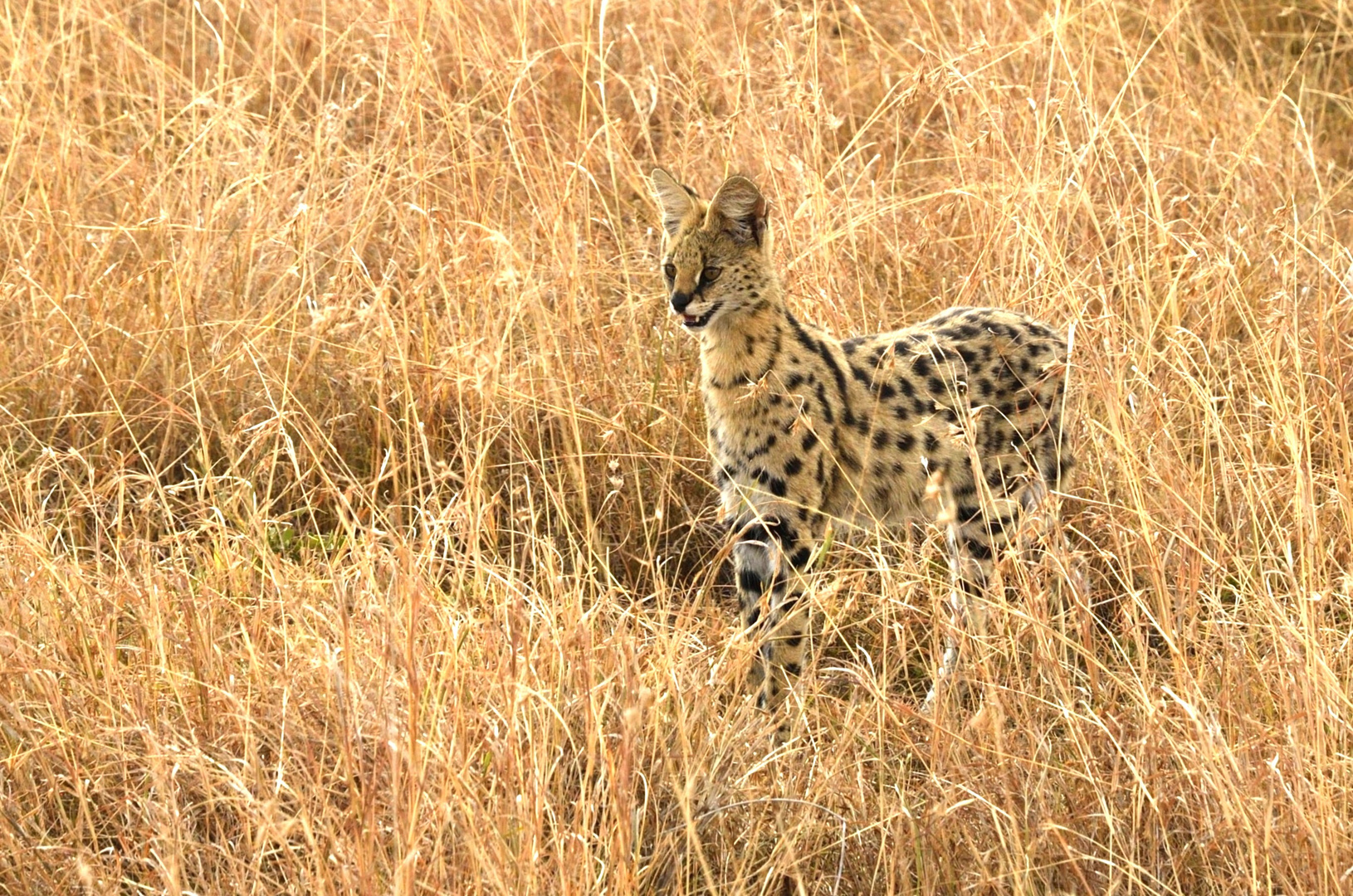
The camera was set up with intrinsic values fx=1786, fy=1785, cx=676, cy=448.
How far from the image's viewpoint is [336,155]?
4895 millimetres

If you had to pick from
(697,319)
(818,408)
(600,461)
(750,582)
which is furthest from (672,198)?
(750,582)

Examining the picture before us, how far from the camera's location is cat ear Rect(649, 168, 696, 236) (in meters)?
3.95

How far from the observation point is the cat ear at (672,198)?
13.0 ft

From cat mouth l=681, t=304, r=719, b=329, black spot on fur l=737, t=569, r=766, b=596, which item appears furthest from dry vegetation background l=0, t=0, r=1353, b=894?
cat mouth l=681, t=304, r=719, b=329

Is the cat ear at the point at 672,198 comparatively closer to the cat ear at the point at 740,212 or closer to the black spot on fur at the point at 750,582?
the cat ear at the point at 740,212

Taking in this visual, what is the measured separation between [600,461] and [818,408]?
0.62 m

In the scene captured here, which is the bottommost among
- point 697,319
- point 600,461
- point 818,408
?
point 600,461

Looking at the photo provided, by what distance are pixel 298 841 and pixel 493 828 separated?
0.43 meters

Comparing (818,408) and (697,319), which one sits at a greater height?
(697,319)

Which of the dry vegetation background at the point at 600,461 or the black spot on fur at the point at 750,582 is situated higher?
the dry vegetation background at the point at 600,461

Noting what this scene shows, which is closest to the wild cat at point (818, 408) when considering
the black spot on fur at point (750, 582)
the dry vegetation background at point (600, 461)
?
the black spot on fur at point (750, 582)

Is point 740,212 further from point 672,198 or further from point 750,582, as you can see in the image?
point 750,582

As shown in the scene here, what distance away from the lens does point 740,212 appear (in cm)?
392

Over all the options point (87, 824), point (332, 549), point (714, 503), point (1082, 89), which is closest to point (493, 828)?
point (87, 824)
